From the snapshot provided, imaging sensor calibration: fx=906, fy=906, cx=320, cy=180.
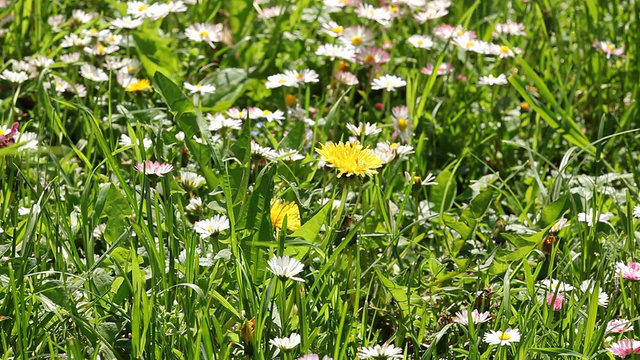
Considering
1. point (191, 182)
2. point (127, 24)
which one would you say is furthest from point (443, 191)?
point (127, 24)

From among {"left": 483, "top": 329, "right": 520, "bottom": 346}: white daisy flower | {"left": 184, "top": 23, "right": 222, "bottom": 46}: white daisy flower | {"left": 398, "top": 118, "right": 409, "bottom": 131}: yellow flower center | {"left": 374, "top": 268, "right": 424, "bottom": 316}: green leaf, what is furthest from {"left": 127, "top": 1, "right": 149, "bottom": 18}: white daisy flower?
{"left": 483, "top": 329, "right": 520, "bottom": 346}: white daisy flower

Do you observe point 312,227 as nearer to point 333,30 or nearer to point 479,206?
point 479,206

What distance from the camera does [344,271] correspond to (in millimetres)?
2012

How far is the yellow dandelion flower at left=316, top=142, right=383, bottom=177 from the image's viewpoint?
6.04ft

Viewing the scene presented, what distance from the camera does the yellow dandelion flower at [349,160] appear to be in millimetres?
1841

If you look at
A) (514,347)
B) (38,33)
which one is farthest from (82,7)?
(514,347)

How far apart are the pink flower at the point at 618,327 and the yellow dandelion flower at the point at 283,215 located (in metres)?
0.67

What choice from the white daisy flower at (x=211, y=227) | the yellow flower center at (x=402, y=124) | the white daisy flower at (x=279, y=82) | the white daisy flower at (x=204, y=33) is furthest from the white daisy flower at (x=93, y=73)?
the white daisy flower at (x=211, y=227)

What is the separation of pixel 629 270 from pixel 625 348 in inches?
8.6

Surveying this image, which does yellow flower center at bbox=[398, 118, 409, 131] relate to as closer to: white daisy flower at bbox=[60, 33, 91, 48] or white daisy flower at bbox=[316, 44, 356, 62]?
white daisy flower at bbox=[316, 44, 356, 62]

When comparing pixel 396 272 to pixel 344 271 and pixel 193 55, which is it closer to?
pixel 344 271

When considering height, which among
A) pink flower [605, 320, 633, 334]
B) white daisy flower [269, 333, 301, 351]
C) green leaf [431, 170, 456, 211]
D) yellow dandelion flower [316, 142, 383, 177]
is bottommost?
green leaf [431, 170, 456, 211]

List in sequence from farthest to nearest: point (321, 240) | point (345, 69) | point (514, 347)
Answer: point (345, 69)
point (321, 240)
point (514, 347)

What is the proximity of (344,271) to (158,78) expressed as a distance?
72 centimetres
